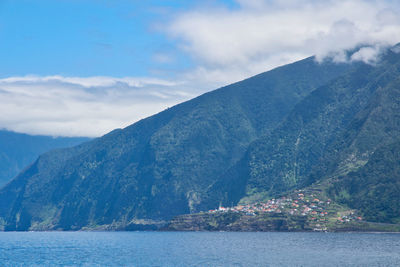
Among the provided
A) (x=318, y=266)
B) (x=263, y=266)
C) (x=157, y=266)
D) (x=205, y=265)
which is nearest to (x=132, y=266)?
(x=157, y=266)

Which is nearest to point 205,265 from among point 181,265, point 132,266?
point 181,265

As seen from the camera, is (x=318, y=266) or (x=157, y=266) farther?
(x=157, y=266)

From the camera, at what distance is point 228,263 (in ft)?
651

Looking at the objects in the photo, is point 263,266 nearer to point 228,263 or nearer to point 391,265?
point 228,263

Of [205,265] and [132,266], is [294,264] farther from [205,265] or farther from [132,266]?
[132,266]

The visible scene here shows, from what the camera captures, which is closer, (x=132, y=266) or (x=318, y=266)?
(x=318, y=266)

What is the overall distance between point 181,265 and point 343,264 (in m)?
51.5

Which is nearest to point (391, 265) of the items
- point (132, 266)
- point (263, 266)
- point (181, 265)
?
point (263, 266)

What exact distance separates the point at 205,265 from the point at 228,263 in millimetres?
8512

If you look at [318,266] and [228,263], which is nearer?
Result: [318,266]

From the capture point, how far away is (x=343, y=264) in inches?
7387

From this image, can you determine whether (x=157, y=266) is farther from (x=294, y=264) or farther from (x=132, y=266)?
(x=294, y=264)

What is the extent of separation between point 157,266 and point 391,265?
7309cm

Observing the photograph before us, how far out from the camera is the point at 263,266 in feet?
617
